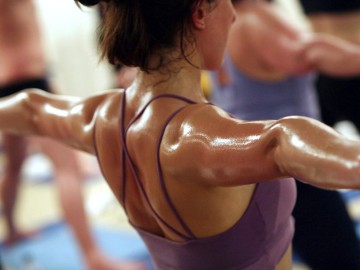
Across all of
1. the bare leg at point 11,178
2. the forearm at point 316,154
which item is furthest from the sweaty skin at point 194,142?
the bare leg at point 11,178

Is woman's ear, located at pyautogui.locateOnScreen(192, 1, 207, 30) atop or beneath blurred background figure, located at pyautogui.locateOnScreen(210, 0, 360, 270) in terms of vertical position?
atop

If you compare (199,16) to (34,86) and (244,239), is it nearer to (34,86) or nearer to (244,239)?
(244,239)

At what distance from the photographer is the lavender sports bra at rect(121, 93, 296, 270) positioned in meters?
0.90

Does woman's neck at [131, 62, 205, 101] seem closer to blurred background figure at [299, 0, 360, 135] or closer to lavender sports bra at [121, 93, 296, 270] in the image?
lavender sports bra at [121, 93, 296, 270]

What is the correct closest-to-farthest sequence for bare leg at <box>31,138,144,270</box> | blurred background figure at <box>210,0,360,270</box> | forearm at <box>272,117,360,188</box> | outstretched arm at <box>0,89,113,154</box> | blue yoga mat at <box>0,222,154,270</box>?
forearm at <box>272,117,360,188</box>, outstretched arm at <box>0,89,113,154</box>, blurred background figure at <box>210,0,360,270</box>, bare leg at <box>31,138,144,270</box>, blue yoga mat at <box>0,222,154,270</box>

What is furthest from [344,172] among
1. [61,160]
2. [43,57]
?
[43,57]

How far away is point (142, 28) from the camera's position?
2.77 ft

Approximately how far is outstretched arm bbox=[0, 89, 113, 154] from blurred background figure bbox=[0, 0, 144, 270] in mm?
1001

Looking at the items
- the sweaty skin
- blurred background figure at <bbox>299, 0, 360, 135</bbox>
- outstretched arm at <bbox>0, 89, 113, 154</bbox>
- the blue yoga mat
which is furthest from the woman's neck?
the blue yoga mat

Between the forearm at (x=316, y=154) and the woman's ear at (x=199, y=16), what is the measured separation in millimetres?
240

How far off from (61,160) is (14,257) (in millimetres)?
583

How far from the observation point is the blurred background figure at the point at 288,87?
1.38m

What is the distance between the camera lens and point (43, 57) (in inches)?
94.9

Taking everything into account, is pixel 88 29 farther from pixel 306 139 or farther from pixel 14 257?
pixel 306 139
